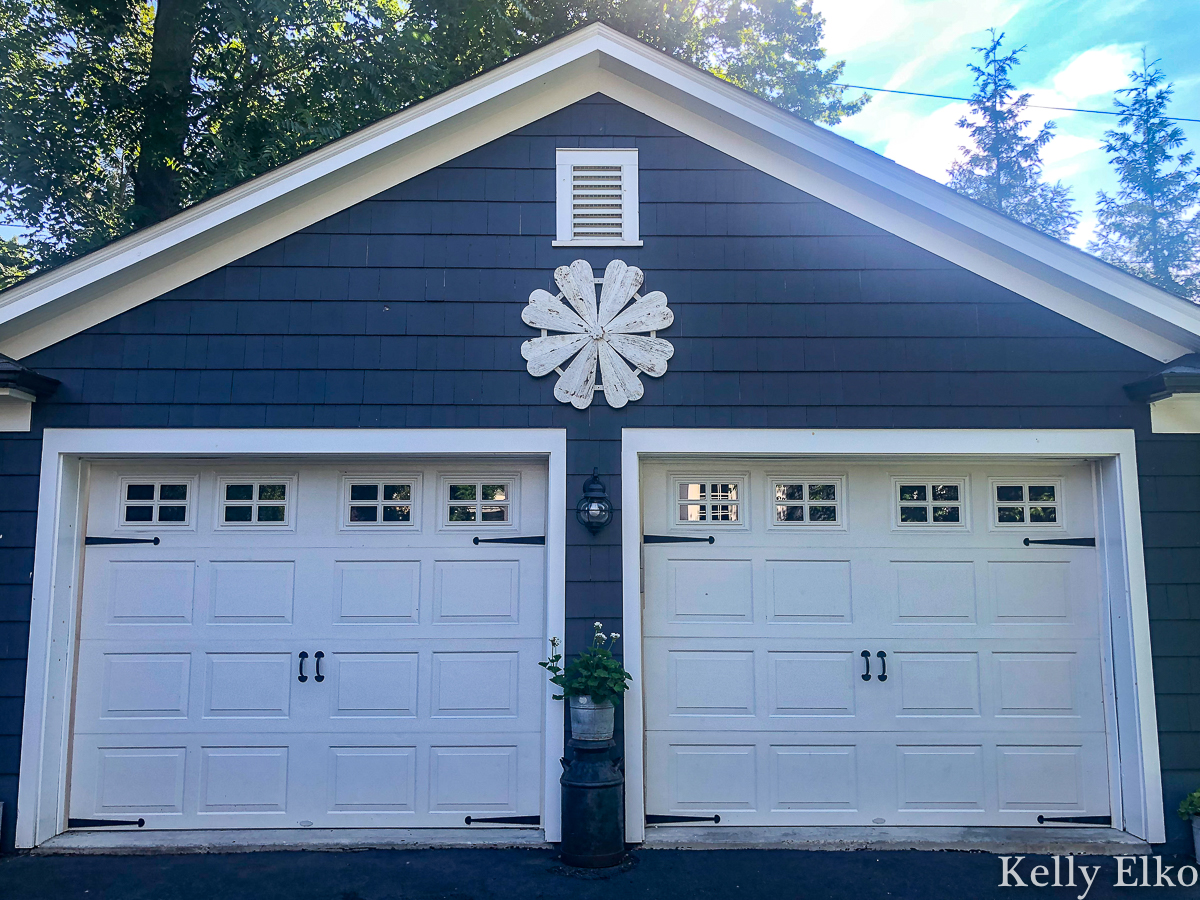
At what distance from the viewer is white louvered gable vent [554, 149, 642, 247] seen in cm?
494

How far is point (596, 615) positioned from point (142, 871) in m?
2.75

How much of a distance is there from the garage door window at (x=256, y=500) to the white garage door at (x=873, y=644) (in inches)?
88.5

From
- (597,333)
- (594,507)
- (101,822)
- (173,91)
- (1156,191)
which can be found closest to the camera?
(594,507)

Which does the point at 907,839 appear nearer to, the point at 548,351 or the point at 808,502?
the point at 808,502

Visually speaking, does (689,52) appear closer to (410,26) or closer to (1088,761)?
(410,26)

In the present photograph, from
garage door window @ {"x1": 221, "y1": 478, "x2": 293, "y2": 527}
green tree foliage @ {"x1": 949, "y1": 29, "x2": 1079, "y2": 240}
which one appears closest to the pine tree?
green tree foliage @ {"x1": 949, "y1": 29, "x2": 1079, "y2": 240}

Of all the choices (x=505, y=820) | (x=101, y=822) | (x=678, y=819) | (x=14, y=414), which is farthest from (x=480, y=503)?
(x=101, y=822)

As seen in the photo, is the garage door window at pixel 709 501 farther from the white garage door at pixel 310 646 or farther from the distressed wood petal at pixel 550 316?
the distressed wood petal at pixel 550 316

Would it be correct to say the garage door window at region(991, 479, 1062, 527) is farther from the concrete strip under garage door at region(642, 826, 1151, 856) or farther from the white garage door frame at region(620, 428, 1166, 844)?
the concrete strip under garage door at region(642, 826, 1151, 856)

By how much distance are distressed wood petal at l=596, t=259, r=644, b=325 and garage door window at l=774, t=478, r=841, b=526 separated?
4.85ft

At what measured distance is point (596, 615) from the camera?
4.65 meters

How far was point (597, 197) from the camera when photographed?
16.4ft

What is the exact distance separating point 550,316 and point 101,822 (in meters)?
3.99

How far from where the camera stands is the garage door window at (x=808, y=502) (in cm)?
502
